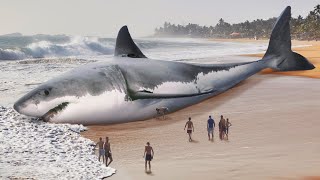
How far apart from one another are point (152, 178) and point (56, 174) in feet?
4.58

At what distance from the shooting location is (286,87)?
14086mm

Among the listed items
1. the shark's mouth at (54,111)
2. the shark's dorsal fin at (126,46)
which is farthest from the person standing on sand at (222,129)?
the shark's dorsal fin at (126,46)

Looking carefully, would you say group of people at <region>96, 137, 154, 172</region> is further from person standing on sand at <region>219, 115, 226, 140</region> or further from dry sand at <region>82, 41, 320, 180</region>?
person standing on sand at <region>219, 115, 226, 140</region>

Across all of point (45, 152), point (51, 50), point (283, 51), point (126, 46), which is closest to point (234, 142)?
point (45, 152)

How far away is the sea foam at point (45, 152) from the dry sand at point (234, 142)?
39 centimetres

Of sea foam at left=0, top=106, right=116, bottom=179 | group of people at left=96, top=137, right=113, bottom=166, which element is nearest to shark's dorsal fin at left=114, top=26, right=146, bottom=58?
sea foam at left=0, top=106, right=116, bottom=179

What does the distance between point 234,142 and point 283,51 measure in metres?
9.66

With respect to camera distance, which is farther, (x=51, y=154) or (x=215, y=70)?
(x=215, y=70)

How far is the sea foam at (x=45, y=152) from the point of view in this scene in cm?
617

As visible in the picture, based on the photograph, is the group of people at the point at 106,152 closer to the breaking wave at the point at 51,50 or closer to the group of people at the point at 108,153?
the group of people at the point at 108,153

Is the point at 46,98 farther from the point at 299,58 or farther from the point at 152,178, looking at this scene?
the point at 299,58

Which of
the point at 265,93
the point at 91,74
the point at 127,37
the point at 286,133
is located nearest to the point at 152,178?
the point at 286,133

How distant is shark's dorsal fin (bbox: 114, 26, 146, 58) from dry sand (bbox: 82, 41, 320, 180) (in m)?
2.01

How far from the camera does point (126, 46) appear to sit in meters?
11.1
